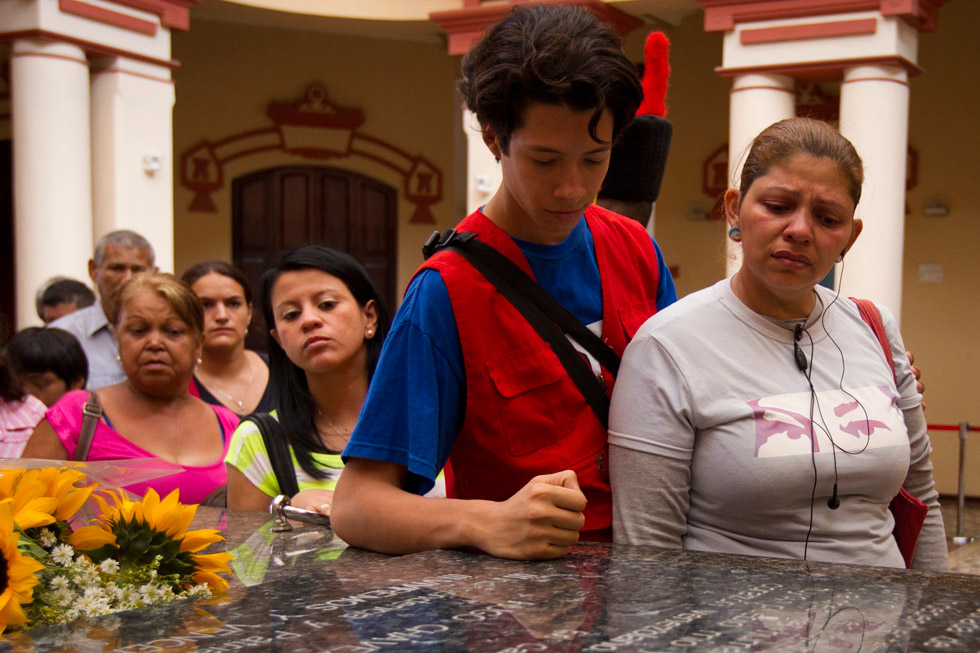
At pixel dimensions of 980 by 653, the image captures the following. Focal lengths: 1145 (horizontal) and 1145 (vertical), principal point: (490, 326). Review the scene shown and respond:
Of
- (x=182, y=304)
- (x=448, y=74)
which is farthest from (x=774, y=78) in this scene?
(x=182, y=304)

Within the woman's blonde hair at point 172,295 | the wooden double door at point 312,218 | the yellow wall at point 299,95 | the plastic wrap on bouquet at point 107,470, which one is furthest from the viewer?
the wooden double door at point 312,218

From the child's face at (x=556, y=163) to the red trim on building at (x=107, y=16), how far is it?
7400mm

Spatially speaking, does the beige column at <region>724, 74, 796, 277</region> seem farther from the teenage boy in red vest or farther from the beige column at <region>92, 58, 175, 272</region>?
the teenage boy in red vest

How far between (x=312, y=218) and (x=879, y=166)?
6.30m

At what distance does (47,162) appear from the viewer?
8438 mm

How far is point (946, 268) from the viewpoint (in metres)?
10.5

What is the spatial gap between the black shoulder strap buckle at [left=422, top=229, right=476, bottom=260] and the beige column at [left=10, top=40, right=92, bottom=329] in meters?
7.16

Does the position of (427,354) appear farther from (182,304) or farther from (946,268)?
(946,268)

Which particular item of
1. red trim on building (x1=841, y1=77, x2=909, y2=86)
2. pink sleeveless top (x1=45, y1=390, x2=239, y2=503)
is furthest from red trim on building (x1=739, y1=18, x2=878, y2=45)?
pink sleeveless top (x1=45, y1=390, x2=239, y2=503)

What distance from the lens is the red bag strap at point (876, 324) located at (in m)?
2.17

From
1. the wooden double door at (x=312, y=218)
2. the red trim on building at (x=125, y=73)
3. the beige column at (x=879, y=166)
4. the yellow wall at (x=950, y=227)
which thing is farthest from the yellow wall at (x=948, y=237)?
the red trim on building at (x=125, y=73)

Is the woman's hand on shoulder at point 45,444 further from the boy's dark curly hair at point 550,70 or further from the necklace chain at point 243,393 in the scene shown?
the boy's dark curly hair at point 550,70

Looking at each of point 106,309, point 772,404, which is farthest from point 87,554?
point 106,309

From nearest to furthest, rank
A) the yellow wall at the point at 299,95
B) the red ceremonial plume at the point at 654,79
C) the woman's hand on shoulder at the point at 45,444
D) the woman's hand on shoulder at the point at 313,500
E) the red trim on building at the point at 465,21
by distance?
the woman's hand on shoulder at the point at 313,500 → the red ceremonial plume at the point at 654,79 → the woman's hand on shoulder at the point at 45,444 → the red trim on building at the point at 465,21 → the yellow wall at the point at 299,95
